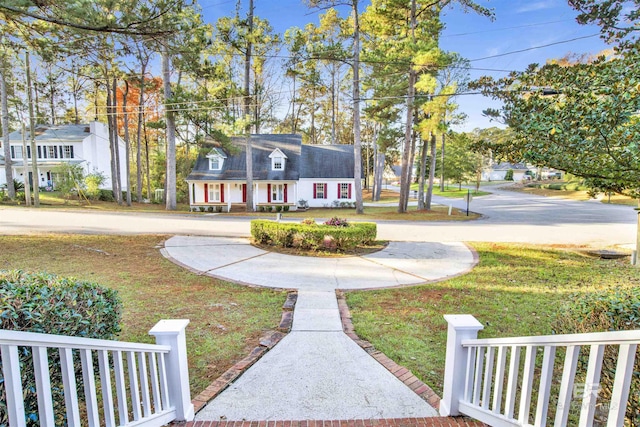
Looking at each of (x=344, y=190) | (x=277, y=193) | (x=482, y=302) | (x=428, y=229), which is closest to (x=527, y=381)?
(x=482, y=302)

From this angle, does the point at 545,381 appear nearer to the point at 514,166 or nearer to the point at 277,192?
the point at 514,166

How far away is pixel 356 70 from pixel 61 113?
30287 mm

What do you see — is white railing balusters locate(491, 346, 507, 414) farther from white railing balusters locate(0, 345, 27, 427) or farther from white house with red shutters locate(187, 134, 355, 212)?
white house with red shutters locate(187, 134, 355, 212)

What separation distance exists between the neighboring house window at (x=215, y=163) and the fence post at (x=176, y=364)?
23.0 meters

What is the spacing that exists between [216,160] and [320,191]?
818cm

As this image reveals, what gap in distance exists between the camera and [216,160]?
24.1m

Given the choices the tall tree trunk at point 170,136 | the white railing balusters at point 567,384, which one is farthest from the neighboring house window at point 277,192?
the white railing balusters at point 567,384

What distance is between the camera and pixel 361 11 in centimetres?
1645

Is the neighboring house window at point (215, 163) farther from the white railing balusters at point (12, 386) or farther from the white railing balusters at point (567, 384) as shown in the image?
the white railing balusters at point (567, 384)

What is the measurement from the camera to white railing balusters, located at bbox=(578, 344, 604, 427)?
1.45 meters

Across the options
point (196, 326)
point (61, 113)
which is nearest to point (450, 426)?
point (196, 326)

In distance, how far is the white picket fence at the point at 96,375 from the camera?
1269 mm

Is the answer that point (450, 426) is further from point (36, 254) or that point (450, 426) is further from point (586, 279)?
point (36, 254)

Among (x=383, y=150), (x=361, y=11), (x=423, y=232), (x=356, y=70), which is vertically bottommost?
(x=423, y=232)
